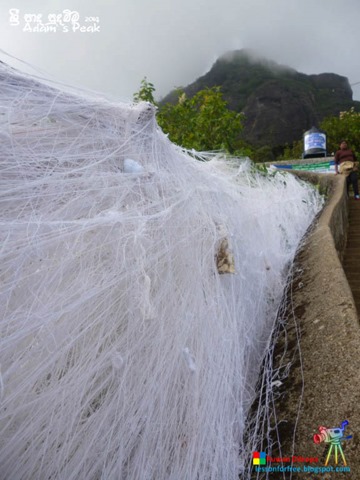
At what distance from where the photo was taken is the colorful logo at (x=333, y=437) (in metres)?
0.98

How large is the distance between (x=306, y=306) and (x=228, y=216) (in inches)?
25.8

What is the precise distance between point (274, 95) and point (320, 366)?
57496mm

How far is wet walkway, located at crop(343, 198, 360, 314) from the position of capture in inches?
144

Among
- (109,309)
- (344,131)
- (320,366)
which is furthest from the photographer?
(344,131)

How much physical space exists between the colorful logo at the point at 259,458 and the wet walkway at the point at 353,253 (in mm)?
2172

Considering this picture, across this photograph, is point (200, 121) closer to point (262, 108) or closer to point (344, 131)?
point (344, 131)

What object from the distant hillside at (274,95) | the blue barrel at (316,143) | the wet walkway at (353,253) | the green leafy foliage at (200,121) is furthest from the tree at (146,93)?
the distant hillside at (274,95)

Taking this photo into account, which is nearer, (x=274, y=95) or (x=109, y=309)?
(x=109, y=309)

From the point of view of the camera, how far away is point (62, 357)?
92 centimetres

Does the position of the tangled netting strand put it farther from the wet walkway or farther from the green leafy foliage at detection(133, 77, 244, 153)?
the green leafy foliage at detection(133, 77, 244, 153)

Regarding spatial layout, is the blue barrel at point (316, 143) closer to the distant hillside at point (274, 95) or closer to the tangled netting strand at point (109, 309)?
the tangled netting strand at point (109, 309)

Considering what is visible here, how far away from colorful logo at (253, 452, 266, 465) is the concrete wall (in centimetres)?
7

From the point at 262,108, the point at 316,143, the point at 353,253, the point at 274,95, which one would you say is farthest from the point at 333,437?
the point at 274,95

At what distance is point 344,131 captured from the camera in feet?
58.5
